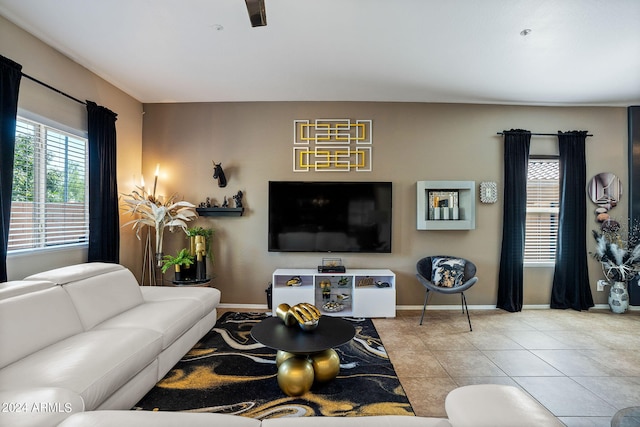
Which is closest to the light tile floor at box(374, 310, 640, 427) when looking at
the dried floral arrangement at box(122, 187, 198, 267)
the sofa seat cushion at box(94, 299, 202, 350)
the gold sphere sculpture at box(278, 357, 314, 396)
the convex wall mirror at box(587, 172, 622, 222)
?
the gold sphere sculpture at box(278, 357, 314, 396)

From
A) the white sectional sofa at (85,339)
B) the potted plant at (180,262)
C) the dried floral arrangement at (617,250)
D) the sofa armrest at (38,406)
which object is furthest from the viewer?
the dried floral arrangement at (617,250)

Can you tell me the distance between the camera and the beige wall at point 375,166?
4.07 m

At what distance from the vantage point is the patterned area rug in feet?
6.17

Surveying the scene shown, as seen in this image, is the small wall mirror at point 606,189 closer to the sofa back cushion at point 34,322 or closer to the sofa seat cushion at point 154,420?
the sofa seat cushion at point 154,420

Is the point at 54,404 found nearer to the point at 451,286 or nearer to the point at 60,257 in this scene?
the point at 60,257

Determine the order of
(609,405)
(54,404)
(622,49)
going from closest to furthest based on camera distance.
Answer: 1. (54,404)
2. (609,405)
3. (622,49)

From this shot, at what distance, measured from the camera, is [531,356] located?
2.71m

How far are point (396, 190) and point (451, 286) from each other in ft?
4.50

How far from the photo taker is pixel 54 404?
121 centimetres

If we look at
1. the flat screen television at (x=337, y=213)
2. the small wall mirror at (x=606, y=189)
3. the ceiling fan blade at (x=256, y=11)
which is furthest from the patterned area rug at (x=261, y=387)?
the small wall mirror at (x=606, y=189)

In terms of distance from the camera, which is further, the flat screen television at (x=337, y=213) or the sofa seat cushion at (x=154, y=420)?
the flat screen television at (x=337, y=213)

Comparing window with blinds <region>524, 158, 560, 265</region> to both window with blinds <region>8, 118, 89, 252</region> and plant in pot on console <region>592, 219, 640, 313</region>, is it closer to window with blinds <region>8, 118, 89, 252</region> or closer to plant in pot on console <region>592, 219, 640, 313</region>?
plant in pot on console <region>592, 219, 640, 313</region>

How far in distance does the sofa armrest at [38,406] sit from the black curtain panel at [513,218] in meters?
4.39

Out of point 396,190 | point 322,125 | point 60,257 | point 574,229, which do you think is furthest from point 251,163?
point 574,229
